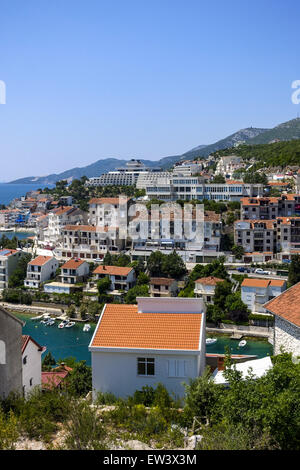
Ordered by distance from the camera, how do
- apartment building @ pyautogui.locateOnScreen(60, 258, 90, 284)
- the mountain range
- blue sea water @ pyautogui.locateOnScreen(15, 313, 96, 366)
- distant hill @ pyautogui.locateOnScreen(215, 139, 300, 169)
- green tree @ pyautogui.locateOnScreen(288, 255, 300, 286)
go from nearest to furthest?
blue sea water @ pyautogui.locateOnScreen(15, 313, 96, 366), green tree @ pyautogui.locateOnScreen(288, 255, 300, 286), apartment building @ pyautogui.locateOnScreen(60, 258, 90, 284), distant hill @ pyautogui.locateOnScreen(215, 139, 300, 169), the mountain range

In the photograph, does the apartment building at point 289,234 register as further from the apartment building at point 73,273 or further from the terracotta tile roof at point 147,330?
the terracotta tile roof at point 147,330

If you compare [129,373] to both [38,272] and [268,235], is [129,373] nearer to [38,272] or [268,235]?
[38,272]

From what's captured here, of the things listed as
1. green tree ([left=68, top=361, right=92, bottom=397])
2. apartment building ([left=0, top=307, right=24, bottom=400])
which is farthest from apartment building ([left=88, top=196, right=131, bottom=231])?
apartment building ([left=0, top=307, right=24, bottom=400])

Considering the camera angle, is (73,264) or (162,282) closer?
(162,282)

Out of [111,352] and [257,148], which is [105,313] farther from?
[257,148]

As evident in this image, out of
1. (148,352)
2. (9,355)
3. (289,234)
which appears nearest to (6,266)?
(289,234)

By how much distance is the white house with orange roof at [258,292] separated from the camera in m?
16.4

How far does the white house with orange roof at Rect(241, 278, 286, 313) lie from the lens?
16.4m

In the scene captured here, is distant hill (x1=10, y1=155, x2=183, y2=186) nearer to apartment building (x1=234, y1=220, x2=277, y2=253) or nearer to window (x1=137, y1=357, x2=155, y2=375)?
apartment building (x1=234, y1=220, x2=277, y2=253)

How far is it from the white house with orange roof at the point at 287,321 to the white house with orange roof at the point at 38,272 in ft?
51.7

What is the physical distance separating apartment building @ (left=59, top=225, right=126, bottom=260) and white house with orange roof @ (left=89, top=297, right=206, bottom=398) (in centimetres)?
1789

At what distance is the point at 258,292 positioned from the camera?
16422 mm

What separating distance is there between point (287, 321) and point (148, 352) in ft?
7.16
